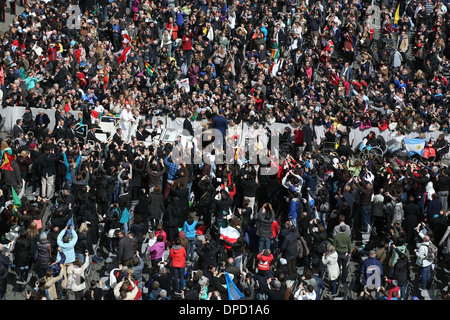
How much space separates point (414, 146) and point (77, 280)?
12.3 m

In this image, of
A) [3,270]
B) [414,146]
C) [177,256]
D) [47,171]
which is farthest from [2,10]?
[177,256]

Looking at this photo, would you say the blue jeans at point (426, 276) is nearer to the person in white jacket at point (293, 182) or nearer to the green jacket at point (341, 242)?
the green jacket at point (341, 242)

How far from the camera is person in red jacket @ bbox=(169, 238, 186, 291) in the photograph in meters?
20.7

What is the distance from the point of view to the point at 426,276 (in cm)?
2170

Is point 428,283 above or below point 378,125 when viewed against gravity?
below

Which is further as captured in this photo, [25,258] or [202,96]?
[202,96]

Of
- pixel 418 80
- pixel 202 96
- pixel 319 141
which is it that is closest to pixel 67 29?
pixel 202 96

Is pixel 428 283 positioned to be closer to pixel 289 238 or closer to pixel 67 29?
pixel 289 238

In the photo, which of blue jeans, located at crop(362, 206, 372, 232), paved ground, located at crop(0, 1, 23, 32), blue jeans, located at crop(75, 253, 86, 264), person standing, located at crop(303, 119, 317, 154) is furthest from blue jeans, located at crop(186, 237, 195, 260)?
paved ground, located at crop(0, 1, 23, 32)

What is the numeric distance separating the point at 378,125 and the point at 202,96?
569 centimetres

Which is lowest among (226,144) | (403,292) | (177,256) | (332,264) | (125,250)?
(403,292)

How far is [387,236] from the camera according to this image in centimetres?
2366

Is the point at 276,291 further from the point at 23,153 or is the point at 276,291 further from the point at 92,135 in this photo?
the point at 92,135
